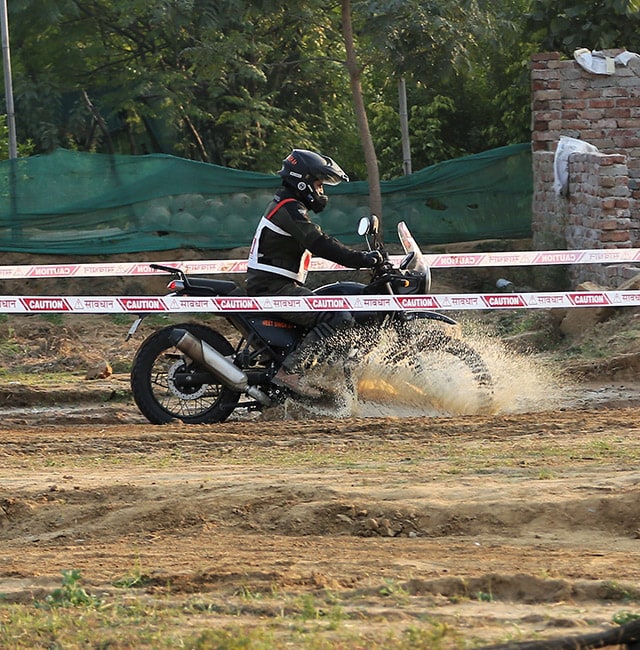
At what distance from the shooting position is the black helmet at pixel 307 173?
9648 mm

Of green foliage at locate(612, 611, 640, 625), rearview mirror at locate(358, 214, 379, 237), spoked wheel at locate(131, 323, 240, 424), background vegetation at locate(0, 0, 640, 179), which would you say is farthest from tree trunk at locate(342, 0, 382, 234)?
green foliage at locate(612, 611, 640, 625)

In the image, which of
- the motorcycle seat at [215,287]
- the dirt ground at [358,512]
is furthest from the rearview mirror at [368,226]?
the dirt ground at [358,512]

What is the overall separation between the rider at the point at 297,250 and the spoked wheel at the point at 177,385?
1.40ft

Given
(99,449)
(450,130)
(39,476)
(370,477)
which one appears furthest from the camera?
(450,130)

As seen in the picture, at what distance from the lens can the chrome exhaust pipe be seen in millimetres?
9664

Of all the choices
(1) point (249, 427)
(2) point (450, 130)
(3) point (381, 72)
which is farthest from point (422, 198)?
(1) point (249, 427)

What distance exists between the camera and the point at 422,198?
18031 mm

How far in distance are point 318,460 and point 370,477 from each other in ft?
2.60

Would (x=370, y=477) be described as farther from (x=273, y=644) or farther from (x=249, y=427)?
(x=273, y=644)

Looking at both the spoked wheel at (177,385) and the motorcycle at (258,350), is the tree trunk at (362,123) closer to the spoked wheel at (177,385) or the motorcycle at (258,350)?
the motorcycle at (258,350)

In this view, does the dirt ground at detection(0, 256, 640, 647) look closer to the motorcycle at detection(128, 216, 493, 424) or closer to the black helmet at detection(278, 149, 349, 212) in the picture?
the motorcycle at detection(128, 216, 493, 424)

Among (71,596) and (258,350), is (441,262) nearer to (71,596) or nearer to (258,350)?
(258,350)

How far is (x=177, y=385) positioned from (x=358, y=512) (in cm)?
353

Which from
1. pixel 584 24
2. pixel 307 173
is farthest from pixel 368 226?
pixel 584 24
